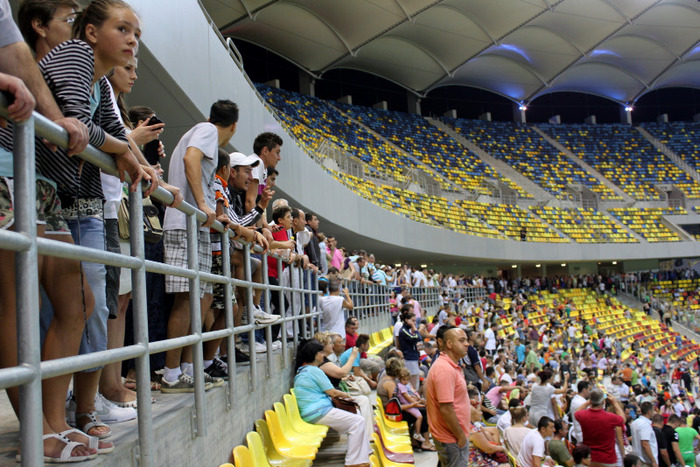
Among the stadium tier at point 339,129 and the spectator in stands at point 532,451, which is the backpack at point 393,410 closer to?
the spectator in stands at point 532,451

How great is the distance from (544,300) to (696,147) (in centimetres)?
1739

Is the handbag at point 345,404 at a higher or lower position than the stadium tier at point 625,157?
lower

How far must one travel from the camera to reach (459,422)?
15.7 feet

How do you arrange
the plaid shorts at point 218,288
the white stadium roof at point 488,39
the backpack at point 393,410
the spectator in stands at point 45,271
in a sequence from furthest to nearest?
the white stadium roof at point 488,39, the backpack at point 393,410, the plaid shorts at point 218,288, the spectator in stands at point 45,271

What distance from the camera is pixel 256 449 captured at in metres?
3.80

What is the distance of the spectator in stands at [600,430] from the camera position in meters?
7.65

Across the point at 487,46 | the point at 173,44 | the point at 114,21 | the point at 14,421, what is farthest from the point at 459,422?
the point at 487,46

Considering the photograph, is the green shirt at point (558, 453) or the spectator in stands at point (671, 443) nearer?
the green shirt at point (558, 453)

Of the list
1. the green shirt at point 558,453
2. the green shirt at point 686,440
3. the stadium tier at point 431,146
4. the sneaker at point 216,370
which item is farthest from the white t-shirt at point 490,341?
the stadium tier at point 431,146

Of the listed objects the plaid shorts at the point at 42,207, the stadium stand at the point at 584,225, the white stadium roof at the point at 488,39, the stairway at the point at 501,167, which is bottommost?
the plaid shorts at the point at 42,207

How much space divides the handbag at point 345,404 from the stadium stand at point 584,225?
2883 centimetres

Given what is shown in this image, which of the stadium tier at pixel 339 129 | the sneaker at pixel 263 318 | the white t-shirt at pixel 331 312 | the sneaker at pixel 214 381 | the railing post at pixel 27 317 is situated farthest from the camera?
the stadium tier at pixel 339 129

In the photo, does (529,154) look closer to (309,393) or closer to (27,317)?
(309,393)

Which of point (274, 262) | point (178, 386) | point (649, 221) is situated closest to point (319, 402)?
point (274, 262)
